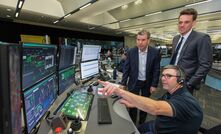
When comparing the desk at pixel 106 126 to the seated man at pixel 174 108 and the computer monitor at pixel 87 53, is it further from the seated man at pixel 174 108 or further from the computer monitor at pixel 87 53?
the computer monitor at pixel 87 53

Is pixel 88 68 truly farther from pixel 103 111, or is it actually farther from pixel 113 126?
pixel 113 126

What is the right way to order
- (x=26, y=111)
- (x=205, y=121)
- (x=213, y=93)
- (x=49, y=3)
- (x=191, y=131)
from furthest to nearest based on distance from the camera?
(x=49, y=3), (x=213, y=93), (x=205, y=121), (x=191, y=131), (x=26, y=111)

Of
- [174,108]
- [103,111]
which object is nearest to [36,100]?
[103,111]

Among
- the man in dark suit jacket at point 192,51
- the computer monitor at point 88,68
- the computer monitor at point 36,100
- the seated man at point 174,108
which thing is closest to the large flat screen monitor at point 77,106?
the computer monitor at point 36,100

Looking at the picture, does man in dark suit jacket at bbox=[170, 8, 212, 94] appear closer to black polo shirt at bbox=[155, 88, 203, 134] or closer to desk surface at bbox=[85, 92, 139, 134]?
black polo shirt at bbox=[155, 88, 203, 134]

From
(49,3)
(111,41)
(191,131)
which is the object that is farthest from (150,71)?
(111,41)

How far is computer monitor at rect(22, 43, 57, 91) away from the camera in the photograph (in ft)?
2.80

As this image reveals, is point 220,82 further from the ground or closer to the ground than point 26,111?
closer to the ground

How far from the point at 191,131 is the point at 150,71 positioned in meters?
1.27

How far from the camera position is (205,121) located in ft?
10.1

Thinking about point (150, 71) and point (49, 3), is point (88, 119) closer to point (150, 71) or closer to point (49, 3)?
point (150, 71)

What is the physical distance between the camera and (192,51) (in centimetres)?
180

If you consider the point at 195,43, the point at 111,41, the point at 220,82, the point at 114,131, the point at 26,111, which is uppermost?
the point at 111,41

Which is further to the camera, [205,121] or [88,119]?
[205,121]
